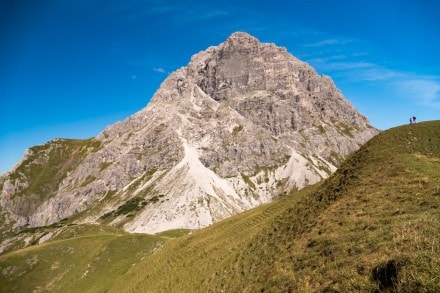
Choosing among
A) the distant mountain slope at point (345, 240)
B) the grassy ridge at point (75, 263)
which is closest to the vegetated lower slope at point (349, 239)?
the distant mountain slope at point (345, 240)

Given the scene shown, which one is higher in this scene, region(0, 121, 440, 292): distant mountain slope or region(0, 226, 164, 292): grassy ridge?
region(0, 121, 440, 292): distant mountain slope

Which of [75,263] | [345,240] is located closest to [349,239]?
[345,240]

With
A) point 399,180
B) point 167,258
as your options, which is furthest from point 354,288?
point 167,258

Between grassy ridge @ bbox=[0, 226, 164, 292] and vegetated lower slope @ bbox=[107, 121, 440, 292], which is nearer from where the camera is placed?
vegetated lower slope @ bbox=[107, 121, 440, 292]

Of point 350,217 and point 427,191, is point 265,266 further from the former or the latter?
point 427,191

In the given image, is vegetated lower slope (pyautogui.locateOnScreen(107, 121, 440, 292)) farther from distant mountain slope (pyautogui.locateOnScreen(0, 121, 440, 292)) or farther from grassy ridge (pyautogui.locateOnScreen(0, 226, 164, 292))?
grassy ridge (pyautogui.locateOnScreen(0, 226, 164, 292))

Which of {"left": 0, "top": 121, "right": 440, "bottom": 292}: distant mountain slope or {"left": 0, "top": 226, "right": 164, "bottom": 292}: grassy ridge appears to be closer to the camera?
Answer: {"left": 0, "top": 121, "right": 440, "bottom": 292}: distant mountain slope

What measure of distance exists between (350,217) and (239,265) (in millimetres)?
13884

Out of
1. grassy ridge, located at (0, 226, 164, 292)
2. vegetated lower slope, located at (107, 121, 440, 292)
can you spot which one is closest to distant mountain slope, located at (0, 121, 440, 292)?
vegetated lower slope, located at (107, 121, 440, 292)

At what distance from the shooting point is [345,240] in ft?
86.6

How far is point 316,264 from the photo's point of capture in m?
25.9

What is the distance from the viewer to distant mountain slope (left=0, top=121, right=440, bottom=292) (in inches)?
775

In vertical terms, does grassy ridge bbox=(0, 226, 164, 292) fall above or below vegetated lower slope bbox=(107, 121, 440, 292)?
below

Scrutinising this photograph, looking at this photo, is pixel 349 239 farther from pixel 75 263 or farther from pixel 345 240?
pixel 75 263
